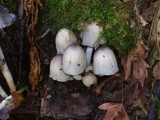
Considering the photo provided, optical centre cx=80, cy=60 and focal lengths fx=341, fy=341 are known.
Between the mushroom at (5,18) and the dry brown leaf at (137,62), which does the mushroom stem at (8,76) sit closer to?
the mushroom at (5,18)

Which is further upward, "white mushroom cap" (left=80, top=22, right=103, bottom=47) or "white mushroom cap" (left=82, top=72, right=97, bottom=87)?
"white mushroom cap" (left=80, top=22, right=103, bottom=47)

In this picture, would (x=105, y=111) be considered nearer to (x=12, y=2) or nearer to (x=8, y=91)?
(x=8, y=91)

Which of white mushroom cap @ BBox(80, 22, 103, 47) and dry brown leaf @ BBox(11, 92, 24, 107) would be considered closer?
white mushroom cap @ BBox(80, 22, 103, 47)

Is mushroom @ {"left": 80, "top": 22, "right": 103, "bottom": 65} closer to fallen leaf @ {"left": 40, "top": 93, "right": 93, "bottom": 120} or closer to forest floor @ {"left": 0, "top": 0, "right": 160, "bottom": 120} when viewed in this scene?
forest floor @ {"left": 0, "top": 0, "right": 160, "bottom": 120}

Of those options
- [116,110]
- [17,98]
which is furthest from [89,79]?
[17,98]

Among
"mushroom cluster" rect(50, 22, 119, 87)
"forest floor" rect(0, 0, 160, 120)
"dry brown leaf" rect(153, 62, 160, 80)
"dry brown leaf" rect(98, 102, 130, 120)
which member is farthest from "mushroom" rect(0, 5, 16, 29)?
"dry brown leaf" rect(153, 62, 160, 80)

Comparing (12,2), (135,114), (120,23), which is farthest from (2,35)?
(135,114)
